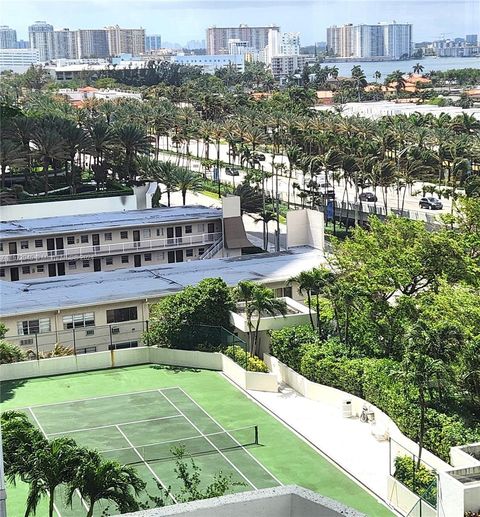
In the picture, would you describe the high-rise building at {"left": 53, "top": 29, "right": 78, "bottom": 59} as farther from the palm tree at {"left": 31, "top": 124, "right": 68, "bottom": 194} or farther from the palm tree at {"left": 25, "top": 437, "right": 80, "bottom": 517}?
the palm tree at {"left": 25, "top": 437, "right": 80, "bottom": 517}

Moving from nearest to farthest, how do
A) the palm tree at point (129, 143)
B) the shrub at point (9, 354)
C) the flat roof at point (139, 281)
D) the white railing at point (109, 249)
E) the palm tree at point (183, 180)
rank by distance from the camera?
1. the shrub at point (9, 354)
2. the flat roof at point (139, 281)
3. the white railing at point (109, 249)
4. the palm tree at point (183, 180)
5. the palm tree at point (129, 143)

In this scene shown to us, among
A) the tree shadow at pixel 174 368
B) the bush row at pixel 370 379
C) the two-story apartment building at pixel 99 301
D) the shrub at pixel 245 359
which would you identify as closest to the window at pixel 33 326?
the two-story apartment building at pixel 99 301

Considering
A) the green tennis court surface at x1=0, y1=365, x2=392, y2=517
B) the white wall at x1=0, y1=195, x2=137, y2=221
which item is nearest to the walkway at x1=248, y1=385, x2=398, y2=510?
the green tennis court surface at x1=0, y1=365, x2=392, y2=517

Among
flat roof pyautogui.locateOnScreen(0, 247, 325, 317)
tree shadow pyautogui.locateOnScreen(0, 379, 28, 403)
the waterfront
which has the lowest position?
tree shadow pyautogui.locateOnScreen(0, 379, 28, 403)

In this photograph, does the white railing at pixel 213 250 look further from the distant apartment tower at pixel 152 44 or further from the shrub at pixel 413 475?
the distant apartment tower at pixel 152 44

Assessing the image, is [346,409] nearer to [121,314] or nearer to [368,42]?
[121,314]

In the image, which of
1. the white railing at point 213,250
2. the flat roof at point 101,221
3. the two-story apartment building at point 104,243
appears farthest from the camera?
the white railing at point 213,250
